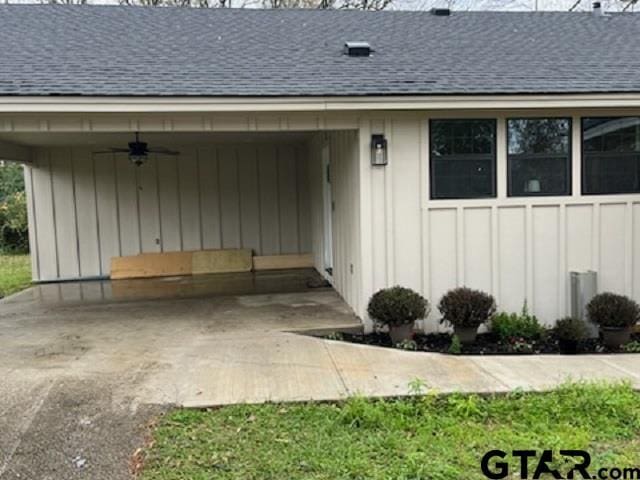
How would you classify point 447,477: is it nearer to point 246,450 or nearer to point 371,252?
point 246,450

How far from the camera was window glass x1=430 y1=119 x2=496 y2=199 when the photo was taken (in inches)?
232

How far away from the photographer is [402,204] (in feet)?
→ 19.3

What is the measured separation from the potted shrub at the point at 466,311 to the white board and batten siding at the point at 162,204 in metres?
5.26

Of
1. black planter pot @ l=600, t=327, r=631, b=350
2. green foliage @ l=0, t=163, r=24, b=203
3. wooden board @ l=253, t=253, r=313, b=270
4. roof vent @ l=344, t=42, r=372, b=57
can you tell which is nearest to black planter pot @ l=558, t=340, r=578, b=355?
black planter pot @ l=600, t=327, r=631, b=350

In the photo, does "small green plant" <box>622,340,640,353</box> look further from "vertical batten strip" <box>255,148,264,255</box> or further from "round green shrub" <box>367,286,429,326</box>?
"vertical batten strip" <box>255,148,264,255</box>

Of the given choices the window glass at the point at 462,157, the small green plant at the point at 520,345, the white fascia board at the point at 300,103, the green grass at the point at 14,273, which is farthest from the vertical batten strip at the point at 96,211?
the small green plant at the point at 520,345

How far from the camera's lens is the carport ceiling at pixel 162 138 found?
8.02 m

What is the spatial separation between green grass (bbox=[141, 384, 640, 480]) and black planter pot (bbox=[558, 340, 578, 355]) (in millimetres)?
1550

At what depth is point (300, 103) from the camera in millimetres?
5434

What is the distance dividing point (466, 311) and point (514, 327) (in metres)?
0.72

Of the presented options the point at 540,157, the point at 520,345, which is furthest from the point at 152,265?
the point at 540,157

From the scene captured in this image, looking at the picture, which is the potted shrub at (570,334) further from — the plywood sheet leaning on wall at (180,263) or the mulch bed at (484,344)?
the plywood sheet leaning on wall at (180,263)

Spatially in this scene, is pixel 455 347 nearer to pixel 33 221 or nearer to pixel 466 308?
pixel 466 308

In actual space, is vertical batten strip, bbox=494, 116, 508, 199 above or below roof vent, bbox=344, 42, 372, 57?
below
